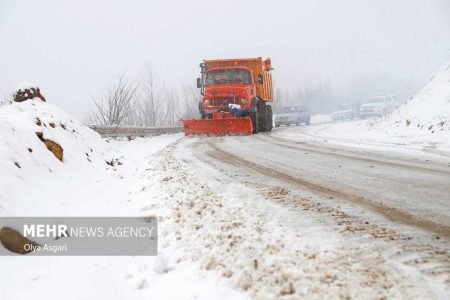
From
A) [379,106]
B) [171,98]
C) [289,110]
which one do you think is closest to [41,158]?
[289,110]

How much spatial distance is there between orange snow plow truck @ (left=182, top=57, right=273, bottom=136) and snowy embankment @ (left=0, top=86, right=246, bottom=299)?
25.6ft

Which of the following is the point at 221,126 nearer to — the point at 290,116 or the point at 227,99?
the point at 227,99

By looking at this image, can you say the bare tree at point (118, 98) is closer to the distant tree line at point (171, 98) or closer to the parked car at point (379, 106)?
the distant tree line at point (171, 98)

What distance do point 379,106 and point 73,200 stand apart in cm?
3174

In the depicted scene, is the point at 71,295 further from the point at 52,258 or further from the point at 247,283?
the point at 247,283

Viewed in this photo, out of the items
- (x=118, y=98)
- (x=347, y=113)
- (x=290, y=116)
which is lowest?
(x=290, y=116)

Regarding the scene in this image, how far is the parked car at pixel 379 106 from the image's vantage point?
32031 millimetres

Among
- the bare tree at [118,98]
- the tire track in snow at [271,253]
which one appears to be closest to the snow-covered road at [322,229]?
the tire track in snow at [271,253]

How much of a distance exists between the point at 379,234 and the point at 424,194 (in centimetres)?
164

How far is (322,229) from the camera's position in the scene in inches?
115

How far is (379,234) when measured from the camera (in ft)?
9.01

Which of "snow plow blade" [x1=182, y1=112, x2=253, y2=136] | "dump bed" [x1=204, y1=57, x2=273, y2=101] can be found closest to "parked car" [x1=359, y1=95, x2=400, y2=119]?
"dump bed" [x1=204, y1=57, x2=273, y2=101]

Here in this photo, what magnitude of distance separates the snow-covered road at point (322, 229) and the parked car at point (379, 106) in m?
28.3

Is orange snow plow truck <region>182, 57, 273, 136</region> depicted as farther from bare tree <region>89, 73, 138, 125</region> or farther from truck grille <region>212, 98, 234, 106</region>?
bare tree <region>89, 73, 138, 125</region>
